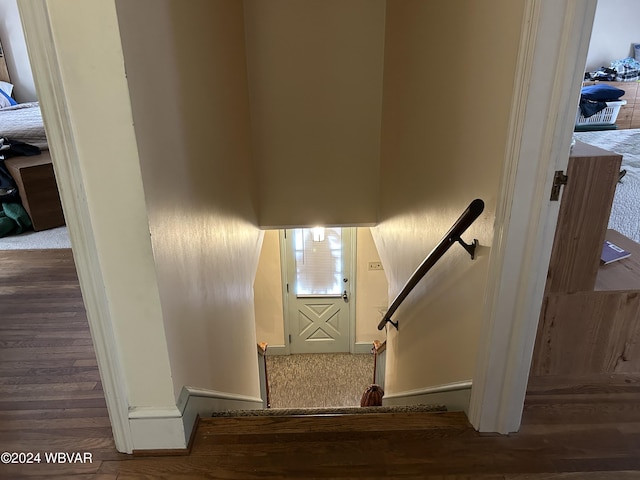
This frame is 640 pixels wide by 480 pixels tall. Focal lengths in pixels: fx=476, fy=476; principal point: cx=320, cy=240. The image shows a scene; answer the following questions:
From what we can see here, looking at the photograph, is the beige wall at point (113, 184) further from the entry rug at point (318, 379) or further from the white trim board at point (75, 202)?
the entry rug at point (318, 379)

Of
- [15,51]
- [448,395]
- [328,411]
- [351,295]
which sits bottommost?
[351,295]

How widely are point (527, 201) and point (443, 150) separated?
0.66 m

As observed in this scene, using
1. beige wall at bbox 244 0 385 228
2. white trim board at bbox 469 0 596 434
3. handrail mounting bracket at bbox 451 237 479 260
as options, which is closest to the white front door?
beige wall at bbox 244 0 385 228

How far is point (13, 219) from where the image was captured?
3.99m

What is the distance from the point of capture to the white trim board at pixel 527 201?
4.09 ft

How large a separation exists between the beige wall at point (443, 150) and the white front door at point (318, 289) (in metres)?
2.45

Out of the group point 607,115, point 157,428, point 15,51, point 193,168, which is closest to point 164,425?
point 157,428

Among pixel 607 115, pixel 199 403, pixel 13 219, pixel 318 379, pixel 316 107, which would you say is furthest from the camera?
pixel 607 115

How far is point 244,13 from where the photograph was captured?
3295 mm

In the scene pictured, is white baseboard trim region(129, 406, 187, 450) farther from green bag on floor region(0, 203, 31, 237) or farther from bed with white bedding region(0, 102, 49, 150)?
bed with white bedding region(0, 102, 49, 150)

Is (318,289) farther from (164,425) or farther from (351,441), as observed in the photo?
(164,425)

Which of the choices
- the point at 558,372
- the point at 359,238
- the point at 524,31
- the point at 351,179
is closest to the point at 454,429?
the point at 558,372

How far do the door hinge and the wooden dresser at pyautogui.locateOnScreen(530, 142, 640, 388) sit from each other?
13.6 inches

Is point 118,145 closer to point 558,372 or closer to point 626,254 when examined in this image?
point 558,372
